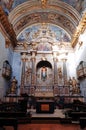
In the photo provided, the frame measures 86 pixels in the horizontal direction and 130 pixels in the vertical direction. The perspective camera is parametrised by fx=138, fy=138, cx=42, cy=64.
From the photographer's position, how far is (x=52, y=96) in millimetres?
12203

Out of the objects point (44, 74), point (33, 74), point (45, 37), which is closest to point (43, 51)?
point (45, 37)

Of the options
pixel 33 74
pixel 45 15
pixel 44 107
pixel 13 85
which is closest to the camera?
pixel 44 107

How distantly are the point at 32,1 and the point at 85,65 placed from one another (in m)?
8.22

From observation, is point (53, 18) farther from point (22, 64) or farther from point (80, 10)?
point (22, 64)

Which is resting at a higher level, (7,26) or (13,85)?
(7,26)

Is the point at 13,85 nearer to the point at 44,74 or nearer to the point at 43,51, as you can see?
the point at 44,74

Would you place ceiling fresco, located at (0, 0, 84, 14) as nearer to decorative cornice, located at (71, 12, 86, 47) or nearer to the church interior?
the church interior

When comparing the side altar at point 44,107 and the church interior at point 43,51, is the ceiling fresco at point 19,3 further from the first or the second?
the side altar at point 44,107

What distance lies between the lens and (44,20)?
647 inches

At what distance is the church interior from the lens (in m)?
11.9

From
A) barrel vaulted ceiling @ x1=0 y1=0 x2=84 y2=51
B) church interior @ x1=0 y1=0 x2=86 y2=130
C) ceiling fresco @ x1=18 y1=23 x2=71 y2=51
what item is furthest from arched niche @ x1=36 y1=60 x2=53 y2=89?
barrel vaulted ceiling @ x1=0 y1=0 x2=84 y2=51

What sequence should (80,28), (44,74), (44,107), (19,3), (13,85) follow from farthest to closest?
(44,74), (19,3), (13,85), (80,28), (44,107)

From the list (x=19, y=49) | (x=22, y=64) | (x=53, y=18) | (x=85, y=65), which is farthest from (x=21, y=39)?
(x=85, y=65)

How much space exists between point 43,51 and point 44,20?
4204 mm
